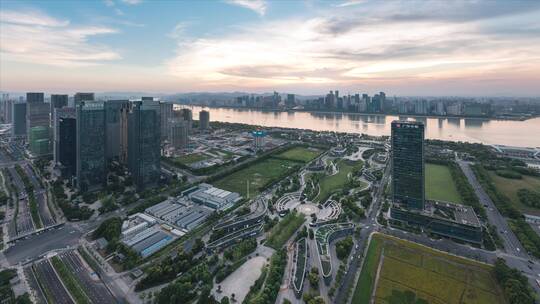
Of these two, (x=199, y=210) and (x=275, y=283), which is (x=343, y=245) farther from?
(x=199, y=210)

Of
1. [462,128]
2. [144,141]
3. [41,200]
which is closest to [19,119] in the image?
[41,200]

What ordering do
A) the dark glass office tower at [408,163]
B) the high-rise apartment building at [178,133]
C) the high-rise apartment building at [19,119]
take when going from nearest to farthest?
the dark glass office tower at [408,163] < the high-rise apartment building at [178,133] < the high-rise apartment building at [19,119]

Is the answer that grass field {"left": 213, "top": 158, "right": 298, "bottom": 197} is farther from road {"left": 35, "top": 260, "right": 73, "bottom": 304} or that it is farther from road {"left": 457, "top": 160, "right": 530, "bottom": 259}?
road {"left": 457, "top": 160, "right": 530, "bottom": 259}


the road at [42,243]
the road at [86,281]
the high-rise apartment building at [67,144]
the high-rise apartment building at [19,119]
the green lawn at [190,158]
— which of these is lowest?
the road at [86,281]

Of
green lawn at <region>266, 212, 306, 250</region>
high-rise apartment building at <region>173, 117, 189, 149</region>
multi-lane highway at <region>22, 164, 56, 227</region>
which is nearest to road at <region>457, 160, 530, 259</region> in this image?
green lawn at <region>266, 212, 306, 250</region>

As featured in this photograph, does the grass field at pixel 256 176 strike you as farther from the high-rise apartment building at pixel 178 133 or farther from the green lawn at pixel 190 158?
the high-rise apartment building at pixel 178 133

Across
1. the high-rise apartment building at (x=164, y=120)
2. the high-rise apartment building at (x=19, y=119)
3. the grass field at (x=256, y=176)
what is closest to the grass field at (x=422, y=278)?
the grass field at (x=256, y=176)
